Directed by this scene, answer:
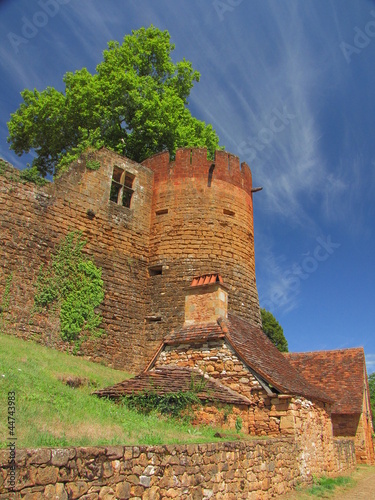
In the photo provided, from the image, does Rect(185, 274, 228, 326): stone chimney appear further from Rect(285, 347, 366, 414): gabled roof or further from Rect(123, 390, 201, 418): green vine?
Rect(285, 347, 366, 414): gabled roof

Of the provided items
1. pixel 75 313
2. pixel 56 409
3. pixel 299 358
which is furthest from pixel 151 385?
pixel 299 358

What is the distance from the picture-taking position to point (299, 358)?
21594 millimetres

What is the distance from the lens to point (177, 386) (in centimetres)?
877

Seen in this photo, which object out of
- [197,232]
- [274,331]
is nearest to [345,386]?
[197,232]

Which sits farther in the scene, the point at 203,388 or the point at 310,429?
the point at 310,429

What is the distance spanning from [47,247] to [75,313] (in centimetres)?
238

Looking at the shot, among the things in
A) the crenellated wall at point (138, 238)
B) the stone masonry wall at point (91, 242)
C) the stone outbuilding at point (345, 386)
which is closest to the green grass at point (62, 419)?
the stone masonry wall at point (91, 242)

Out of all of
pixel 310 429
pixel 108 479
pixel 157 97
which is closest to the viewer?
pixel 108 479

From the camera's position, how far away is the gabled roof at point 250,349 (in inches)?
363

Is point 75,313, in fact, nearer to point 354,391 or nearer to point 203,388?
point 203,388

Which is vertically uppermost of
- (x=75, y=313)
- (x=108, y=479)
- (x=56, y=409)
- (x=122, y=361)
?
(x=75, y=313)

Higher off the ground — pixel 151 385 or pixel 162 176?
pixel 162 176

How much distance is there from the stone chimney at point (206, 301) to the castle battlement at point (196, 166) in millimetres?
7529

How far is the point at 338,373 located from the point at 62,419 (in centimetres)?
1721
